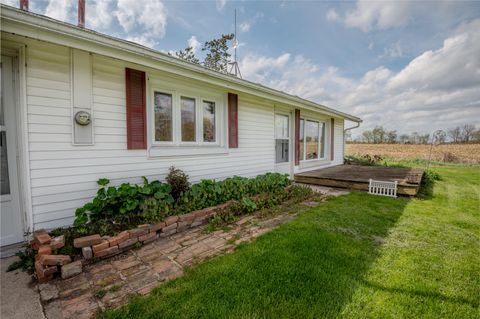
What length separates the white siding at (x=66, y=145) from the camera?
2.59m

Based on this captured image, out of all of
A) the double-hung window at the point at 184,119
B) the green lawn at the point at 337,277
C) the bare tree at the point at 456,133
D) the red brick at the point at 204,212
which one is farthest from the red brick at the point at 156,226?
the bare tree at the point at 456,133

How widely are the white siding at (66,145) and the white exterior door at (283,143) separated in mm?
3822

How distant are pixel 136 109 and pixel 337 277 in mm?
A: 3538

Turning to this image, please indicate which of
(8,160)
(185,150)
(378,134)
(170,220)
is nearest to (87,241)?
(170,220)

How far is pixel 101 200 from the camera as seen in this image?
282 cm

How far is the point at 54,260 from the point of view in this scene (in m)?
2.03

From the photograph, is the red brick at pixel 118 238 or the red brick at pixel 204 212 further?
the red brick at pixel 204 212

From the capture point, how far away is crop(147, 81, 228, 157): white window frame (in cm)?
368

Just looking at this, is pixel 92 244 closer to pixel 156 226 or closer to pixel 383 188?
pixel 156 226

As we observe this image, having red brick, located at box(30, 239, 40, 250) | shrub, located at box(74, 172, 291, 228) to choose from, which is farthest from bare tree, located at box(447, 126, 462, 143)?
red brick, located at box(30, 239, 40, 250)

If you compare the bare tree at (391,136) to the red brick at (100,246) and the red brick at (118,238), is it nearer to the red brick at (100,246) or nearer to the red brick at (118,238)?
the red brick at (118,238)

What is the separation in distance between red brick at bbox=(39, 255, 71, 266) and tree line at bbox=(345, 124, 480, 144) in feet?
45.5

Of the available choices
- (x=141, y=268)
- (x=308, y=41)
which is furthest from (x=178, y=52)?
(x=141, y=268)

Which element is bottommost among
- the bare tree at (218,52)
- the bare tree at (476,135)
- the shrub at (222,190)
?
the shrub at (222,190)
